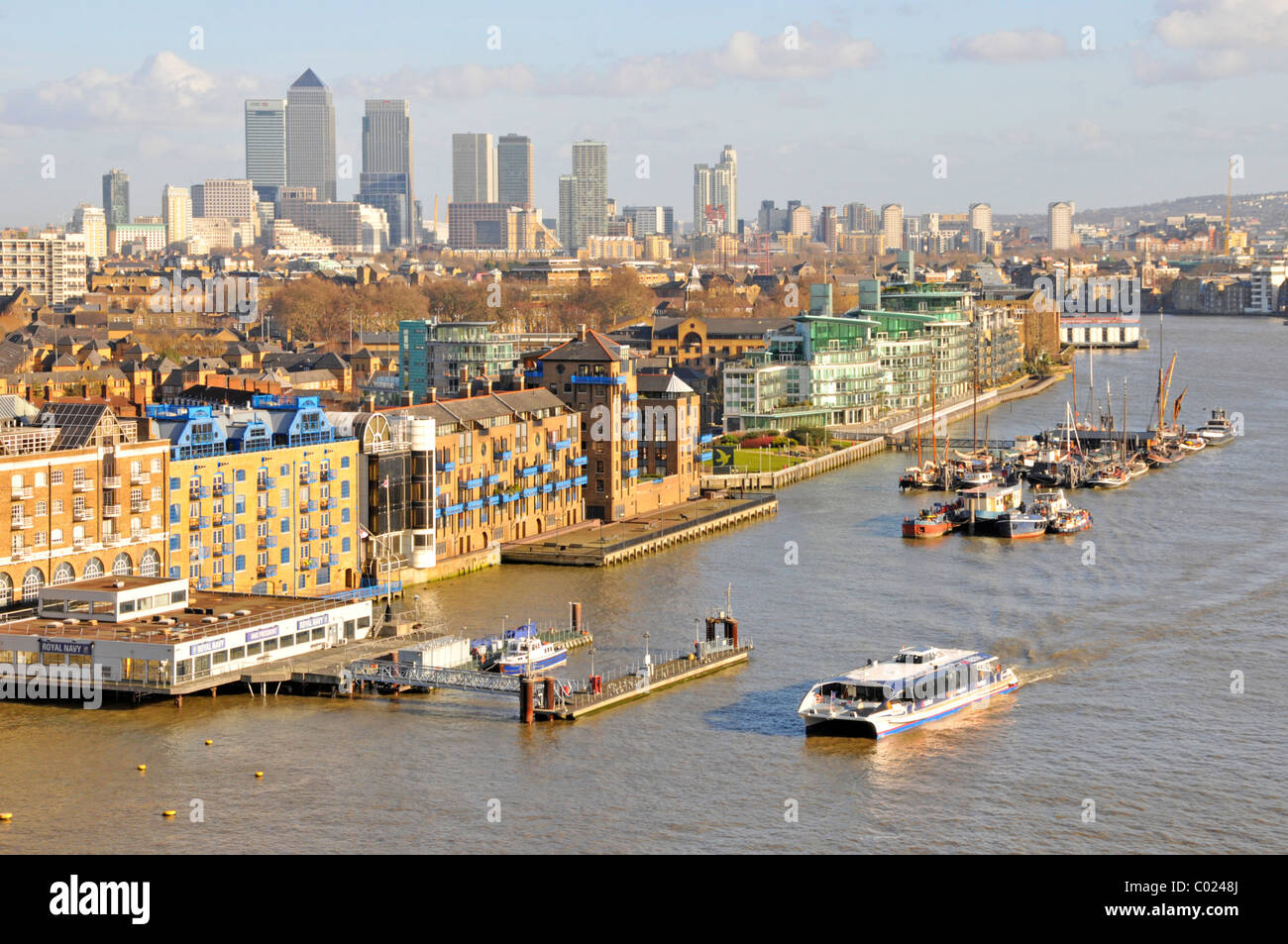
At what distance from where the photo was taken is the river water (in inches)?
863

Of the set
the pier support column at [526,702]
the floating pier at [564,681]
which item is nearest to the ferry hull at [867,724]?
the floating pier at [564,681]

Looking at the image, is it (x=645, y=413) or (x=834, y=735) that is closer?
(x=834, y=735)

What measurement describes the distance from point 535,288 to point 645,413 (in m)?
79.4

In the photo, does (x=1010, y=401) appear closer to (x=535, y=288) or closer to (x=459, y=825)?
(x=535, y=288)

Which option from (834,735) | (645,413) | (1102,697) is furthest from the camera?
(645,413)

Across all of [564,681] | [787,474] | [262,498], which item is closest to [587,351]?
[787,474]

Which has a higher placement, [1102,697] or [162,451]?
[162,451]

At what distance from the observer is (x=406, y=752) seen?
24.9 meters

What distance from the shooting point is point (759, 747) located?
25250 mm

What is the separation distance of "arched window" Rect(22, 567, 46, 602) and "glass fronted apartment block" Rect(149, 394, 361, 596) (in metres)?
2.43

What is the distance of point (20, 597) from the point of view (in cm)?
2945

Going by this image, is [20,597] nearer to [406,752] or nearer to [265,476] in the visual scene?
[265,476]

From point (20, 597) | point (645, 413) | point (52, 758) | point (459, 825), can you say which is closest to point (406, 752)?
point (459, 825)
